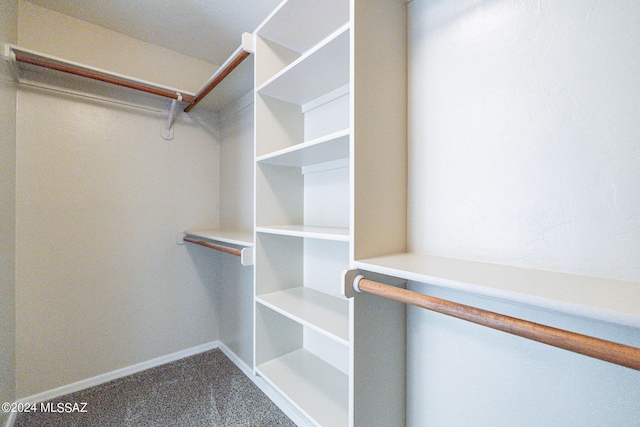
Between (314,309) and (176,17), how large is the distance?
1860 millimetres

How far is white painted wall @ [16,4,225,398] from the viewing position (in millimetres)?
1589

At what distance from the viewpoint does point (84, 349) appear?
1748 mm

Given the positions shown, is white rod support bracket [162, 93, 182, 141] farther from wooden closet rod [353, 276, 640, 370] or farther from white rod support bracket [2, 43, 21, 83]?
wooden closet rod [353, 276, 640, 370]

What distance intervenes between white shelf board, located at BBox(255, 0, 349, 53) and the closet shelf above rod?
885 mm

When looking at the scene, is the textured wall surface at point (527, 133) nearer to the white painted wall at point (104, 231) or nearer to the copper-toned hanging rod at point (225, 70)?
the copper-toned hanging rod at point (225, 70)

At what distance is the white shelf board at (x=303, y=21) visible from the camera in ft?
3.46

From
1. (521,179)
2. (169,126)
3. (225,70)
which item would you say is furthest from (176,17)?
(521,179)

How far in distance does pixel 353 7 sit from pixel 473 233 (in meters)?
0.78

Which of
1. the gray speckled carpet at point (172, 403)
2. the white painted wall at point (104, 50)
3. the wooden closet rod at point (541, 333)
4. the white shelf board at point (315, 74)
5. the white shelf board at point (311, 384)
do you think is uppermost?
the white painted wall at point (104, 50)

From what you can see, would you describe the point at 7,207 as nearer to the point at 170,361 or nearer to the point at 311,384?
the point at 170,361

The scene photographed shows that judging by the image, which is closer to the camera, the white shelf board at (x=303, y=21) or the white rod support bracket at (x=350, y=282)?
the white rod support bracket at (x=350, y=282)

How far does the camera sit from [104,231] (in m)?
1.81

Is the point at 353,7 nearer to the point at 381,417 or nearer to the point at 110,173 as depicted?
the point at 381,417

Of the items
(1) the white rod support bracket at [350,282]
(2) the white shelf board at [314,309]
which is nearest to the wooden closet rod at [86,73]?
(2) the white shelf board at [314,309]
